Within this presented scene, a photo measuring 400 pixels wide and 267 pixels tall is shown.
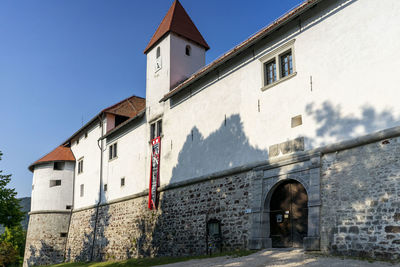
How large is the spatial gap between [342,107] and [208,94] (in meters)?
6.90

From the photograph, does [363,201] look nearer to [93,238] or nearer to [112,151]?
[112,151]

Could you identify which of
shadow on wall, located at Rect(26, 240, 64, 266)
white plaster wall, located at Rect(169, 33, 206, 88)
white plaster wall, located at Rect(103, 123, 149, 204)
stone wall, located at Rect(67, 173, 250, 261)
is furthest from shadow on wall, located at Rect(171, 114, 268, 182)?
shadow on wall, located at Rect(26, 240, 64, 266)

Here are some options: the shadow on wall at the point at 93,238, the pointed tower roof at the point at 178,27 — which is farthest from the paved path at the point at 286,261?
the pointed tower roof at the point at 178,27

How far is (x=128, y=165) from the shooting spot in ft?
74.9

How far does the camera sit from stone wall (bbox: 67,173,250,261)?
14117 mm

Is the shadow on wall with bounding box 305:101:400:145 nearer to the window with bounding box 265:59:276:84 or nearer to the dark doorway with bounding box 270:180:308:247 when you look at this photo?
the dark doorway with bounding box 270:180:308:247

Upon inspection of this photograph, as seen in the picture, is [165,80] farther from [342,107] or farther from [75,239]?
[75,239]

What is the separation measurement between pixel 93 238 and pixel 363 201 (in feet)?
63.0

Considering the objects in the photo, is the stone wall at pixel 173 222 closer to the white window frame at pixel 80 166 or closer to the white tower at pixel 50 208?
the white tower at pixel 50 208

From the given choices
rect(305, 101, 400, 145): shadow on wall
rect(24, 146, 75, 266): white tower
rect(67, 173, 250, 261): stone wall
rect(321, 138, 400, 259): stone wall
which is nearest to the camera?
rect(321, 138, 400, 259): stone wall

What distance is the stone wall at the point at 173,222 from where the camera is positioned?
14.1m

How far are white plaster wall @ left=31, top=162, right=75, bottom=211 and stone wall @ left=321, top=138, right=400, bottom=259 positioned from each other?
23.3 meters

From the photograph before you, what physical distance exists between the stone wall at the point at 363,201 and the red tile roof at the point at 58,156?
2421 cm

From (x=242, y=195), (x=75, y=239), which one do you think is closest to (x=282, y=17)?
(x=242, y=195)
